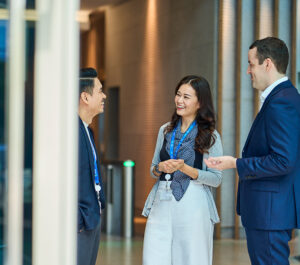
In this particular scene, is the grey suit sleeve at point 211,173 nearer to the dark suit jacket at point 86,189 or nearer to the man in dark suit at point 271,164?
the man in dark suit at point 271,164

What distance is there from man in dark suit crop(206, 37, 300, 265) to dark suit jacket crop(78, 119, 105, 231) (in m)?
0.61

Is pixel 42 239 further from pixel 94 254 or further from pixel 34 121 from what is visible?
pixel 94 254

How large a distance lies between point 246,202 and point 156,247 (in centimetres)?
74

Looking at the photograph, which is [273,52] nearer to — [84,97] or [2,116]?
[84,97]

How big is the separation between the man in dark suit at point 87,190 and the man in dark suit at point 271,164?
23.7 inches

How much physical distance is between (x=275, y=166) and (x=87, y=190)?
A: 0.92m

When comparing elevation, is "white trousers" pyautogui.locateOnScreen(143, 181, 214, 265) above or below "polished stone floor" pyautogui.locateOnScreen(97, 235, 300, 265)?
above

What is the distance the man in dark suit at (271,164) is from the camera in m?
2.76

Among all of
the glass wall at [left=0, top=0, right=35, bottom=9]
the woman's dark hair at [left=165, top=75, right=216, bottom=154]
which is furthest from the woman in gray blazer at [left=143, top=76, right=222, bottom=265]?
the glass wall at [left=0, top=0, right=35, bottom=9]

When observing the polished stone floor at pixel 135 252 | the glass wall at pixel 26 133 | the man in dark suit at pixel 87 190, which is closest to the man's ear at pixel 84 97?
the man in dark suit at pixel 87 190

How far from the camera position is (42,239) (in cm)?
176

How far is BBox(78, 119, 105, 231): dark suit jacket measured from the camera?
279 centimetres

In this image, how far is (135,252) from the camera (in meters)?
6.36

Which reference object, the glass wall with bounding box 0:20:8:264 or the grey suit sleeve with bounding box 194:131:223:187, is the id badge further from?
the glass wall with bounding box 0:20:8:264
